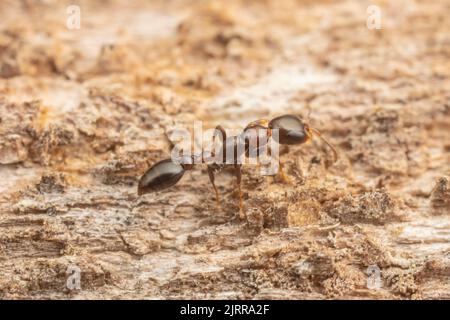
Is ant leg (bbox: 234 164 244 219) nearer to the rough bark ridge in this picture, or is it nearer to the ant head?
the rough bark ridge

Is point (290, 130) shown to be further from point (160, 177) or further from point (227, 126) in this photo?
point (160, 177)

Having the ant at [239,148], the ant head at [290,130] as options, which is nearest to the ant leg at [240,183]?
the ant at [239,148]

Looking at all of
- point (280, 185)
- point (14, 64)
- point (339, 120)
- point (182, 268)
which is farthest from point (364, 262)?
point (14, 64)

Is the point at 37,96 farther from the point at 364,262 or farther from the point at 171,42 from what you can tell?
the point at 364,262

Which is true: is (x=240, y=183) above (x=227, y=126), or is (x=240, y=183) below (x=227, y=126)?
below

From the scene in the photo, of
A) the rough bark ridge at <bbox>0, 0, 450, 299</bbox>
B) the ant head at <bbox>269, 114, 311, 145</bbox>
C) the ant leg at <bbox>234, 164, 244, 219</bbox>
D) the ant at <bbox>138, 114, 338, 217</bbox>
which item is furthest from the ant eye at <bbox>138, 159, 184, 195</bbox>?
the ant head at <bbox>269, 114, 311, 145</bbox>

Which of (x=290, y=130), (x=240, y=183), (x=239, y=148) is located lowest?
(x=240, y=183)

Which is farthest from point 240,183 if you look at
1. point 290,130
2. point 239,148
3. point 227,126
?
point 227,126
